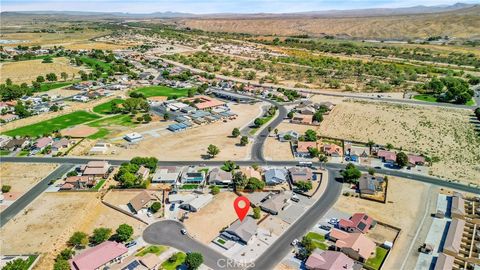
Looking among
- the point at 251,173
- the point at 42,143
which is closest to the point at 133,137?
the point at 42,143

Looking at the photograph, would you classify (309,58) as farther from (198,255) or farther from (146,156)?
(198,255)

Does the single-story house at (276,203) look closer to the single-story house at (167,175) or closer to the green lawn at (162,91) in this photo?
the single-story house at (167,175)

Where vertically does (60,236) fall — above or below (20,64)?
below

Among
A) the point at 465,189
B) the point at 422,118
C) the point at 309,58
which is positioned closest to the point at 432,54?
the point at 309,58

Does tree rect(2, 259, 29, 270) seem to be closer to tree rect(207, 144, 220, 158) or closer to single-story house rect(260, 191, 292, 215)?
single-story house rect(260, 191, 292, 215)

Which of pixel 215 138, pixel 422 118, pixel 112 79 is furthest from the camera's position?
pixel 112 79

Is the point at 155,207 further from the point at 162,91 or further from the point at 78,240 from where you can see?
the point at 162,91
